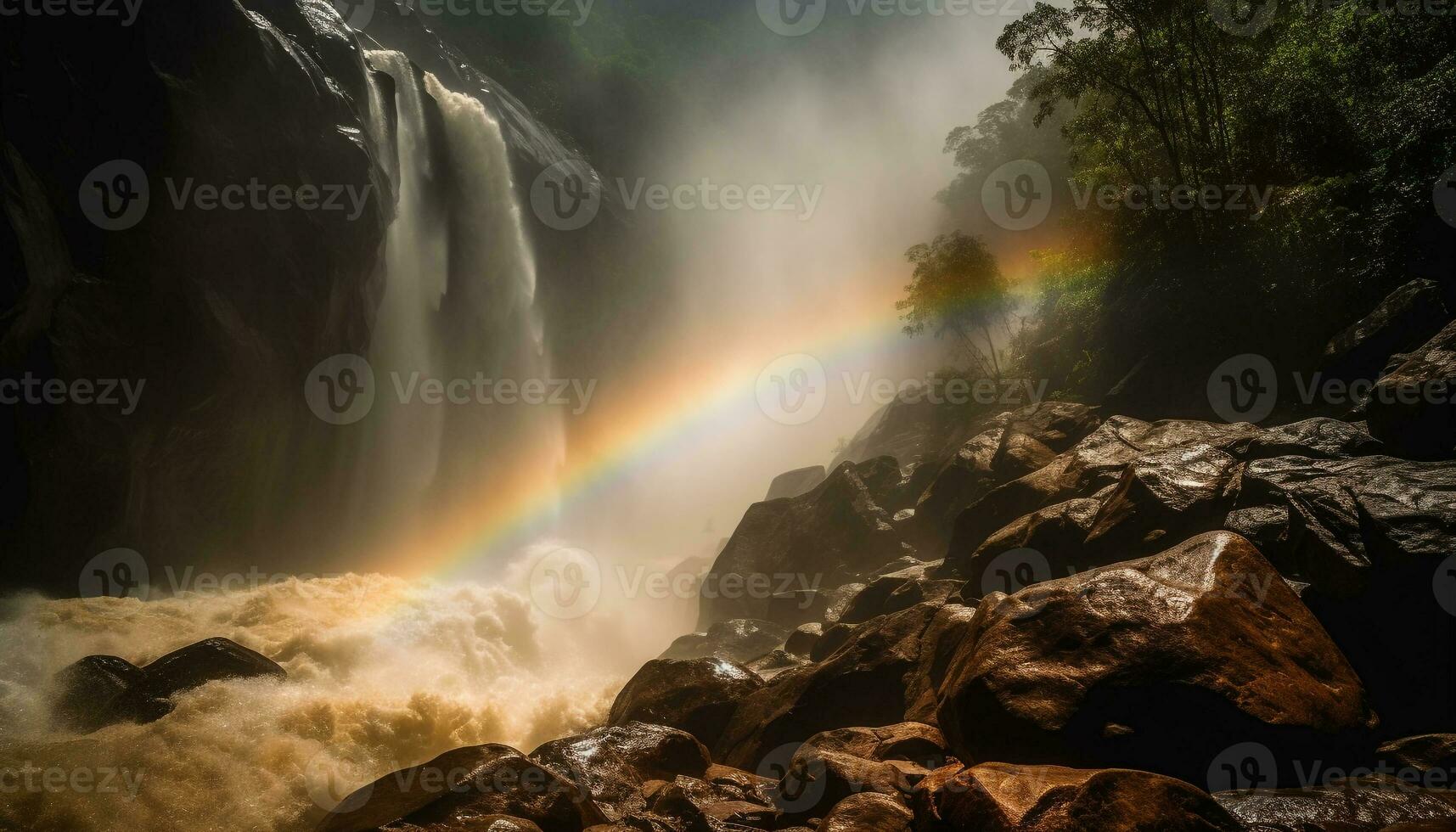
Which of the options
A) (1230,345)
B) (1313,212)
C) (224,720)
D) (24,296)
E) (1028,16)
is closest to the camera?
(224,720)

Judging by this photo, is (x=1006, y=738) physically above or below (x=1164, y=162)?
below

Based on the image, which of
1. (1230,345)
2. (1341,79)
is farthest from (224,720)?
(1341,79)

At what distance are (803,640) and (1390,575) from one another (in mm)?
11562

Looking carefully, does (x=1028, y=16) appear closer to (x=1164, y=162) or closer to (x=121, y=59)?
(x=1164, y=162)

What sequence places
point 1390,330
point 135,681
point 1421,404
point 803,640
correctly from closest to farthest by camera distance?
point 1421,404 → point 135,681 → point 1390,330 → point 803,640

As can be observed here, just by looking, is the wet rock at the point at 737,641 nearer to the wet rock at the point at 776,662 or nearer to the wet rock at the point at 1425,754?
the wet rock at the point at 776,662

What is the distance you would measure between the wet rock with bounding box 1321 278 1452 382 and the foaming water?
676 inches

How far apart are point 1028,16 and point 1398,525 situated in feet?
55.9

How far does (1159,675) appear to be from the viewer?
5.44m

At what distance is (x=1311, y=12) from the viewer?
20.0m

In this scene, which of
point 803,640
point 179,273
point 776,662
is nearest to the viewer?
point 776,662

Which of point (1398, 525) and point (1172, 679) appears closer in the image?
point (1172, 679)

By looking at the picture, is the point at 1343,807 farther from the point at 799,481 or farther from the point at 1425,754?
the point at 799,481

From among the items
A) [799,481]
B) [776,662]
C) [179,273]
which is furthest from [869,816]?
[799,481]
